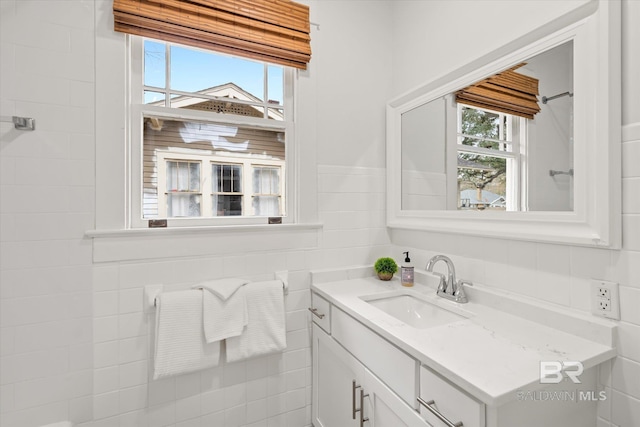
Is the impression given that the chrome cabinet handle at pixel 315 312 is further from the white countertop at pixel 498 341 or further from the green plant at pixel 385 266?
the green plant at pixel 385 266

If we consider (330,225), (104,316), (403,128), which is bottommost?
(104,316)

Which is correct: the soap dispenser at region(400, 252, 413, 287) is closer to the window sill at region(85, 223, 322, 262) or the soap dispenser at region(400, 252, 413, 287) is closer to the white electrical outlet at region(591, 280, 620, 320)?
the window sill at region(85, 223, 322, 262)

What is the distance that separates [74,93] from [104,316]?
97 centimetres

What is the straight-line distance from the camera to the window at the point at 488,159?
1.22 metres

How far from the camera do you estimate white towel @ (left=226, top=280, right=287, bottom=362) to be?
1.47 m

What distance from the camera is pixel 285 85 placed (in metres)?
1.76

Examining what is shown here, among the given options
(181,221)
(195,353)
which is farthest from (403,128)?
(195,353)

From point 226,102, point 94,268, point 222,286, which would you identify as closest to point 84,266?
point 94,268

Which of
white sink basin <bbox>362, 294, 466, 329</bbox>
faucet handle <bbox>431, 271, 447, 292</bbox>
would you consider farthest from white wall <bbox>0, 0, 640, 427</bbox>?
white sink basin <bbox>362, 294, 466, 329</bbox>

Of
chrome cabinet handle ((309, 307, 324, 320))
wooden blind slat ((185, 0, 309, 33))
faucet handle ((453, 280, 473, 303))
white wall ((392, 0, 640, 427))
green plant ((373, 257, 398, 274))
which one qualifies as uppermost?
wooden blind slat ((185, 0, 309, 33))

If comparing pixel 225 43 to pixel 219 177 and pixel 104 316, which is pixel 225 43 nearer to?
pixel 219 177

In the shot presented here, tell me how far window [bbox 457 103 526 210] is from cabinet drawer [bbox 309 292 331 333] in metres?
0.83

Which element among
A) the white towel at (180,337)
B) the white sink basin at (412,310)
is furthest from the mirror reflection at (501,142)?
the white towel at (180,337)

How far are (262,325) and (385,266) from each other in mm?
738
